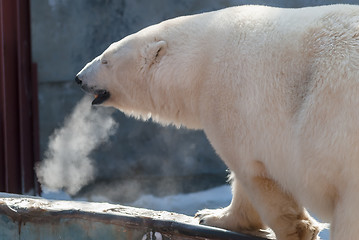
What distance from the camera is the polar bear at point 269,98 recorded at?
230 cm

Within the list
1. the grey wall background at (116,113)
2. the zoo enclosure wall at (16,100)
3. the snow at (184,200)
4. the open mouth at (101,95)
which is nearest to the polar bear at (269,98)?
the open mouth at (101,95)

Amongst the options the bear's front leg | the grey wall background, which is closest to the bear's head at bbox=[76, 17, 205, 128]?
the bear's front leg

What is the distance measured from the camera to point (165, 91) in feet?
9.63

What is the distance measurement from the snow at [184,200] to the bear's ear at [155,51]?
268cm

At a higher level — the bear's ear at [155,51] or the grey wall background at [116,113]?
the grey wall background at [116,113]

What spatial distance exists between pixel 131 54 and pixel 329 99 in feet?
3.57

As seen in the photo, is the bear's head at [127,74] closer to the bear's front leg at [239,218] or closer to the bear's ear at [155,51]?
the bear's ear at [155,51]

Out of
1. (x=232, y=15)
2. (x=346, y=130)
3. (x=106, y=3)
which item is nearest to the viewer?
(x=346, y=130)

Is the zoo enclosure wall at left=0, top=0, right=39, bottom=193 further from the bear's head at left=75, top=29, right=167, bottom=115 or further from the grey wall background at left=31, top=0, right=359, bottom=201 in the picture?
the bear's head at left=75, top=29, right=167, bottom=115

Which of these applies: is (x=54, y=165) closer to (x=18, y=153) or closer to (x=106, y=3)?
(x=18, y=153)

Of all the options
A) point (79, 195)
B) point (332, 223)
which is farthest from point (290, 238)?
point (79, 195)

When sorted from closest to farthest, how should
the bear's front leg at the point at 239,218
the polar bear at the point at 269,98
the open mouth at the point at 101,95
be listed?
the polar bear at the point at 269,98 < the bear's front leg at the point at 239,218 < the open mouth at the point at 101,95

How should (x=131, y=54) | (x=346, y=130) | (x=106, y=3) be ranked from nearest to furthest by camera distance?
(x=346, y=130)
(x=131, y=54)
(x=106, y=3)

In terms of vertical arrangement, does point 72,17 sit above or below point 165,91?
above
